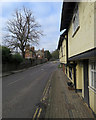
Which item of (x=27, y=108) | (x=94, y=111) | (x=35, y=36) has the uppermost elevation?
Result: (x=35, y=36)

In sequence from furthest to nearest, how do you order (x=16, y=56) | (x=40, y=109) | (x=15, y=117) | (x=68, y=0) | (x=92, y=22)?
1. (x=16, y=56)
2. (x=68, y=0)
3. (x=40, y=109)
4. (x=15, y=117)
5. (x=92, y=22)

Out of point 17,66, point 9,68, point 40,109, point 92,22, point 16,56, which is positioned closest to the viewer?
point 92,22

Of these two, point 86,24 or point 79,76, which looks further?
point 79,76

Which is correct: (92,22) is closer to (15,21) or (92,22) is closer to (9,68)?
(9,68)

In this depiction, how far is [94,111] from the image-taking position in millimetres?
3674

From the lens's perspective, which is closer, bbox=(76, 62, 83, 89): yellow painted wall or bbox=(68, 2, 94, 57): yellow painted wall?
bbox=(68, 2, 94, 57): yellow painted wall

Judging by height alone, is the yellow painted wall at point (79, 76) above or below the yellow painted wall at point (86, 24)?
below

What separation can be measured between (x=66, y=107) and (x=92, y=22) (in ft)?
12.4

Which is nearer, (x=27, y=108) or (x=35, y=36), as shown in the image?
(x=27, y=108)

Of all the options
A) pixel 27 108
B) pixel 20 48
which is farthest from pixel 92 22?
pixel 20 48

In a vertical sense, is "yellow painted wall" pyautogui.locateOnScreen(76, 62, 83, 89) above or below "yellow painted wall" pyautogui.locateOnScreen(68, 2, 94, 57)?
below

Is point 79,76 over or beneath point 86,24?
beneath

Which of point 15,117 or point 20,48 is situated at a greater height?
point 20,48

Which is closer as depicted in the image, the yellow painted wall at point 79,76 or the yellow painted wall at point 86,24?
the yellow painted wall at point 86,24
